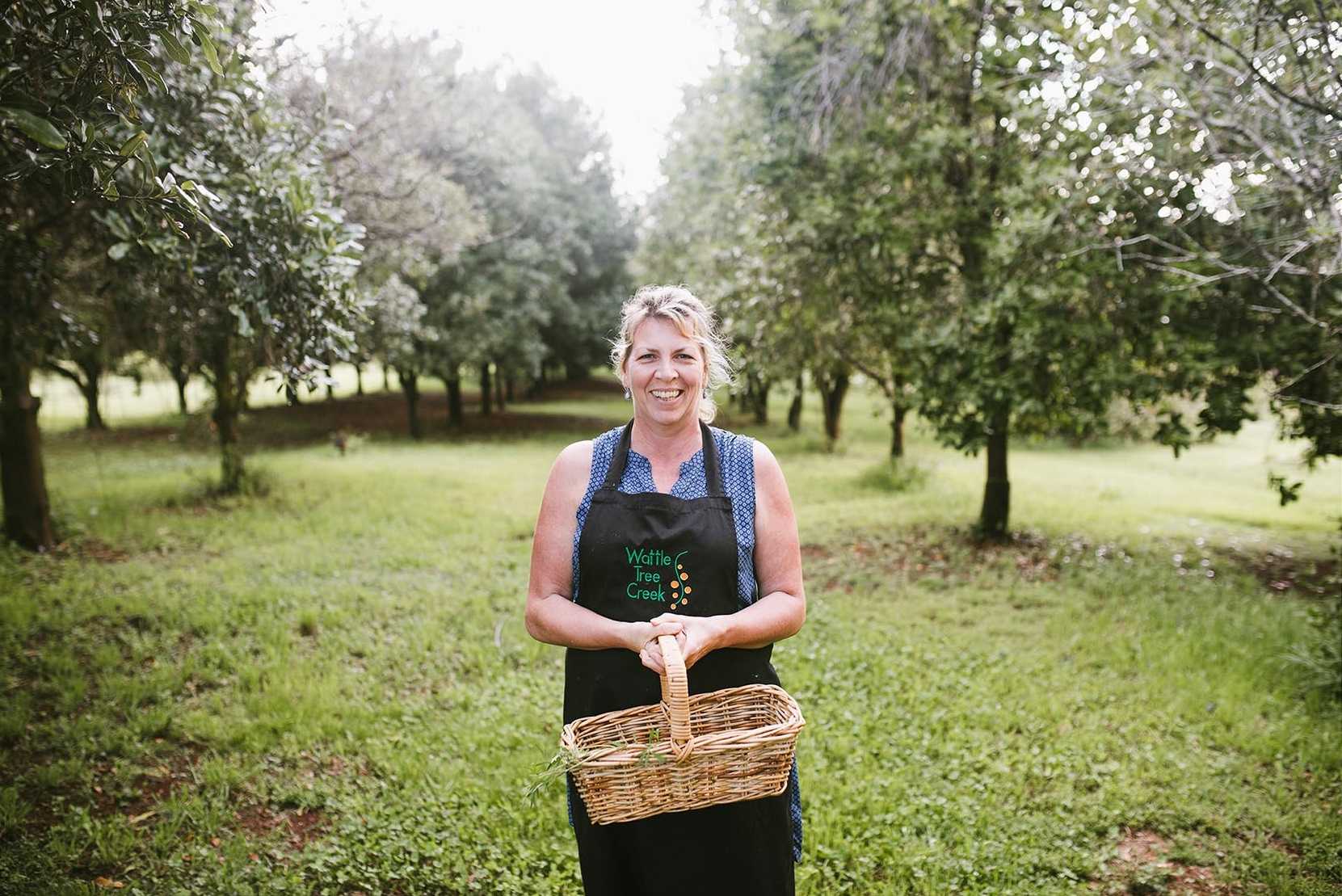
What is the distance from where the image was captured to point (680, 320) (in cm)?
262

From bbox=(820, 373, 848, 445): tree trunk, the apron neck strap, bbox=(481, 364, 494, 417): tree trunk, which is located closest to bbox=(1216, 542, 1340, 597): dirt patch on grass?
the apron neck strap

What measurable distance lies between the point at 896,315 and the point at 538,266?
1630 centimetres

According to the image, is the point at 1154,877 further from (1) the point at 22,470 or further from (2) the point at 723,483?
(1) the point at 22,470

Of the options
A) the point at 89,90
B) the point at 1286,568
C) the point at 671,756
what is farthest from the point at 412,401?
the point at 671,756

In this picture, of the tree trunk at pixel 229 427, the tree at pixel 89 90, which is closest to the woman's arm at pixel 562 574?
the tree at pixel 89 90

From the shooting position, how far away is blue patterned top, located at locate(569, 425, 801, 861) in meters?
2.63

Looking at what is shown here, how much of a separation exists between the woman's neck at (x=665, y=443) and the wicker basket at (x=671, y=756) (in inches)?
27.3

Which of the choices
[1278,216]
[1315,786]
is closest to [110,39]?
[1315,786]

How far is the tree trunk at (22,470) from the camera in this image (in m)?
8.91

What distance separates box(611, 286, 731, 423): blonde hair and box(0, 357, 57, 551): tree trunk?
936 cm

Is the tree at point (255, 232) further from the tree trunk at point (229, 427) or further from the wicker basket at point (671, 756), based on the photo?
the tree trunk at point (229, 427)

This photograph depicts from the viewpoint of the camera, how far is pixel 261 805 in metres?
4.41

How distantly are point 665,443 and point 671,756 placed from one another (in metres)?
1.03

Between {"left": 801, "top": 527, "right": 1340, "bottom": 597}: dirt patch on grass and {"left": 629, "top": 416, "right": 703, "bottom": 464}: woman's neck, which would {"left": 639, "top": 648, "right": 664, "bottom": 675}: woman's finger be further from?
{"left": 801, "top": 527, "right": 1340, "bottom": 597}: dirt patch on grass
